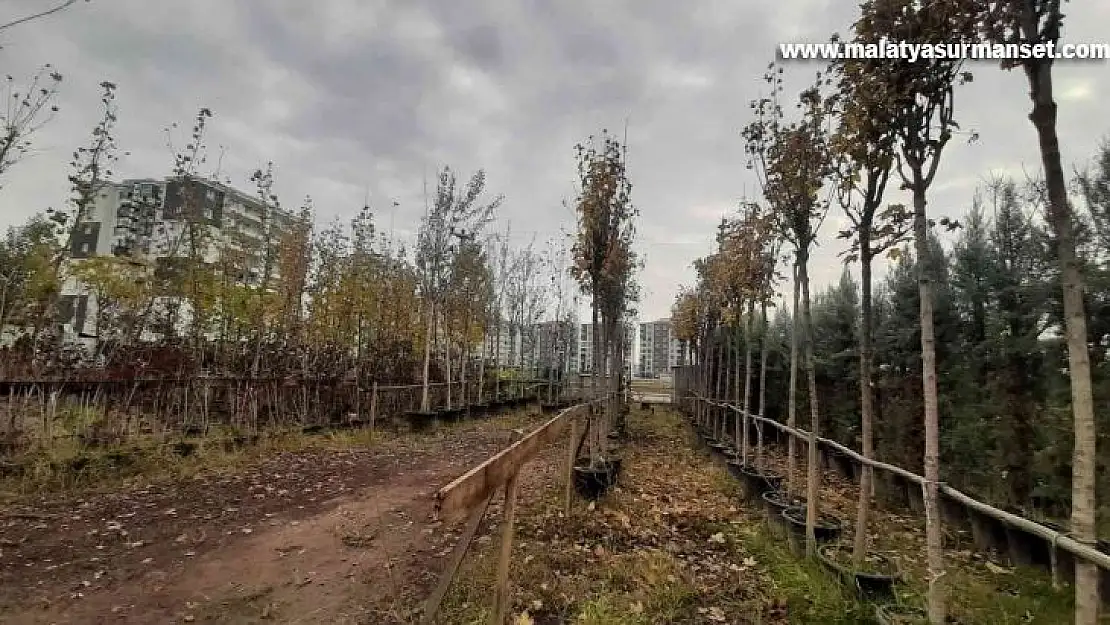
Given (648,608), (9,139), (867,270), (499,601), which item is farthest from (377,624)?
(9,139)

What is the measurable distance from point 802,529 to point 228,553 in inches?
197

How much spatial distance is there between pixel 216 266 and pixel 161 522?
9117mm

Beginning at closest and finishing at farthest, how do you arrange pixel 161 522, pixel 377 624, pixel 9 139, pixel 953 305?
pixel 377 624, pixel 161 522, pixel 9 139, pixel 953 305

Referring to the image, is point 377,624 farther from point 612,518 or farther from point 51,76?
point 51,76

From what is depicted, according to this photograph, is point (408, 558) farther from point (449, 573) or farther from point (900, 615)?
point (900, 615)

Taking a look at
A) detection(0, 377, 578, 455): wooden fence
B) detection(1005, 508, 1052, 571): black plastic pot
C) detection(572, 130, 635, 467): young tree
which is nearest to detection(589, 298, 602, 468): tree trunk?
detection(572, 130, 635, 467): young tree

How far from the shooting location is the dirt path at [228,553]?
390cm

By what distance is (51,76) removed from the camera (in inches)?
300

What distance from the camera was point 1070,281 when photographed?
2482mm

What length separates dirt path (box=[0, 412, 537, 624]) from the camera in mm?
3904

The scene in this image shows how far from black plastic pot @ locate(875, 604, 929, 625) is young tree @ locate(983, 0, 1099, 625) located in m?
1.03

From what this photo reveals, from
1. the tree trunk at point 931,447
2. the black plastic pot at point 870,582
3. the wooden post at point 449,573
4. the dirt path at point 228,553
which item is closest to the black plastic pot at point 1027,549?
the black plastic pot at point 870,582

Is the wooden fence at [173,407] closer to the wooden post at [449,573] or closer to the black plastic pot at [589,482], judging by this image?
the black plastic pot at [589,482]

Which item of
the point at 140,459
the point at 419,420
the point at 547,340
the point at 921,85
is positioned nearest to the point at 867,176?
the point at 921,85
